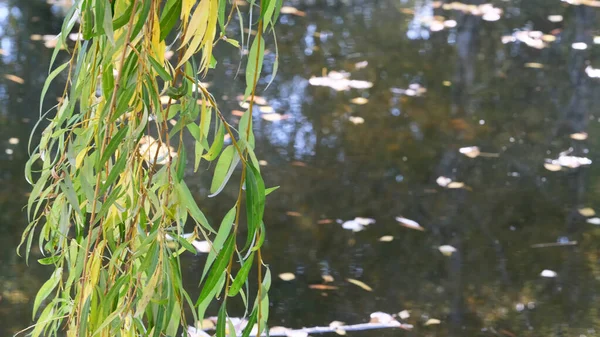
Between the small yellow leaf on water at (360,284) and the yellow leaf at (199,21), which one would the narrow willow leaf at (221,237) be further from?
the small yellow leaf on water at (360,284)

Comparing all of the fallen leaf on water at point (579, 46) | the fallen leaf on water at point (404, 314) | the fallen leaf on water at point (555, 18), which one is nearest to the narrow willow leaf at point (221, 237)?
the fallen leaf on water at point (404, 314)

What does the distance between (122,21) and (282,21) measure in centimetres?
361

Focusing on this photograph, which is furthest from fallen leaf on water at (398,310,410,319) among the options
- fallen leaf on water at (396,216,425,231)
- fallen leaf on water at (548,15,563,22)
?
fallen leaf on water at (548,15,563,22)

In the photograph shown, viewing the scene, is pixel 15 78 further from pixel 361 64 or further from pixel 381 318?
pixel 381 318

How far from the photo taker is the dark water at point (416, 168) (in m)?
2.15

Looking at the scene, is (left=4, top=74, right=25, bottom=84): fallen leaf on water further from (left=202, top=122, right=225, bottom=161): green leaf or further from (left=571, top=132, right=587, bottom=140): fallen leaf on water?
(left=202, top=122, right=225, bottom=161): green leaf

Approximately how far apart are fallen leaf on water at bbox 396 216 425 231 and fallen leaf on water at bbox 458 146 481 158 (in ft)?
1.87

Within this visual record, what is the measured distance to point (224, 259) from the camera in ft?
2.48

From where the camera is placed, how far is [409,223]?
253 cm

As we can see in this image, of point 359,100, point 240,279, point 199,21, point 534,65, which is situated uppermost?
point 199,21

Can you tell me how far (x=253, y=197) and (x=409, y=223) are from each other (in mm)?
1854

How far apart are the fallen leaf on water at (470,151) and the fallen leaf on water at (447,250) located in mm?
656

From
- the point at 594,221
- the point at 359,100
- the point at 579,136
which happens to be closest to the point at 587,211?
the point at 594,221

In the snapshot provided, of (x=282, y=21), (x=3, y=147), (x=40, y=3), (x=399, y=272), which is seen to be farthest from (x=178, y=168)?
(x=40, y=3)
